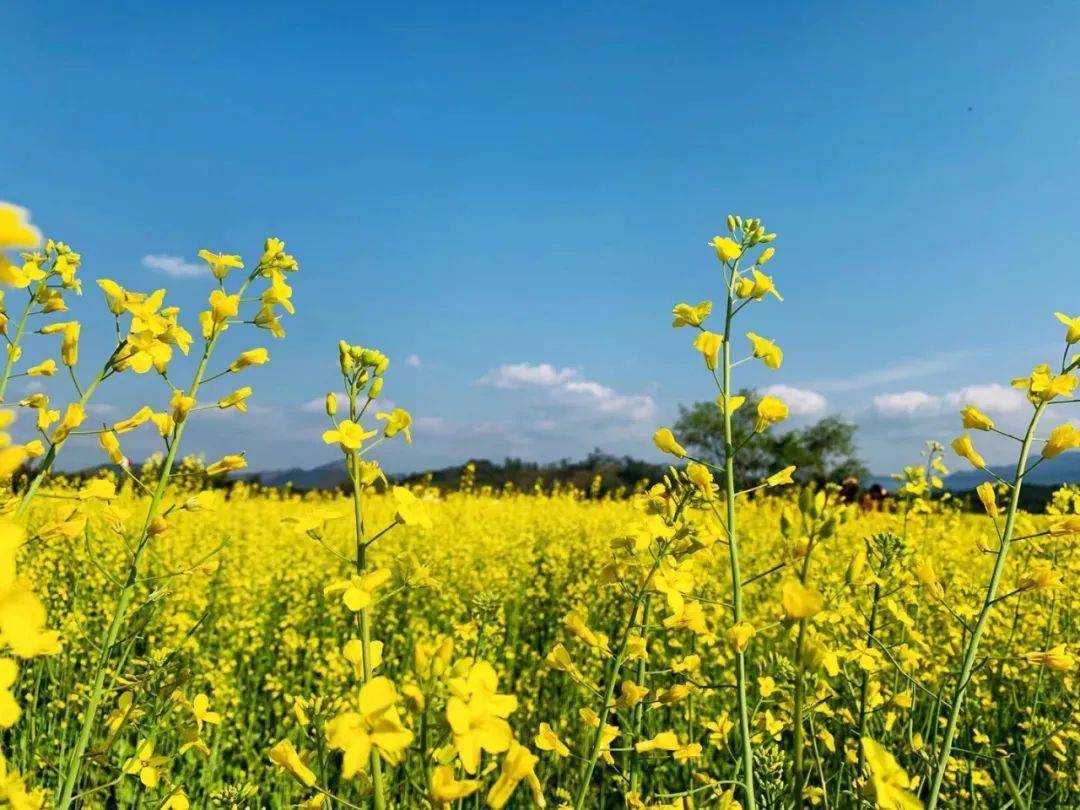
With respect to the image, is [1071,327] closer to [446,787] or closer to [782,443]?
[446,787]

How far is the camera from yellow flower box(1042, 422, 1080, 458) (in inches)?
78.7

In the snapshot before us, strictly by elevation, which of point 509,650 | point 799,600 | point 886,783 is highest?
point 799,600

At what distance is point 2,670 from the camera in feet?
2.76

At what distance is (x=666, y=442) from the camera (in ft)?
7.13

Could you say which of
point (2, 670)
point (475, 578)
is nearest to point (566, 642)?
point (475, 578)

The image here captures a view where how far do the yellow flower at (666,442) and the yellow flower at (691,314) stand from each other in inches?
14.5

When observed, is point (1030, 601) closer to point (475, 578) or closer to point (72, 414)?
point (475, 578)

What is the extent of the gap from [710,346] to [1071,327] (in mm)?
1061

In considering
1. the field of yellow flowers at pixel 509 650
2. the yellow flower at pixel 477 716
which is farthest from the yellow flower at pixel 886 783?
the yellow flower at pixel 477 716

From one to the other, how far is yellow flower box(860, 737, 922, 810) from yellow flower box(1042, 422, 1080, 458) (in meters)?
1.10

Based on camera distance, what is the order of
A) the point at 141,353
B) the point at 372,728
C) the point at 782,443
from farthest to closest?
the point at 782,443, the point at 141,353, the point at 372,728

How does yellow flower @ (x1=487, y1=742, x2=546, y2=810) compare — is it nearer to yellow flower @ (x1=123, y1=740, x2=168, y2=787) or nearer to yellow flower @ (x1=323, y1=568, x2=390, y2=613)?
yellow flower @ (x1=323, y1=568, x2=390, y2=613)

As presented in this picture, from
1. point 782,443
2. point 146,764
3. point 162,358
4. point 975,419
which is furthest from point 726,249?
point 782,443

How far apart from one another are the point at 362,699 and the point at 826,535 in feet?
2.93
